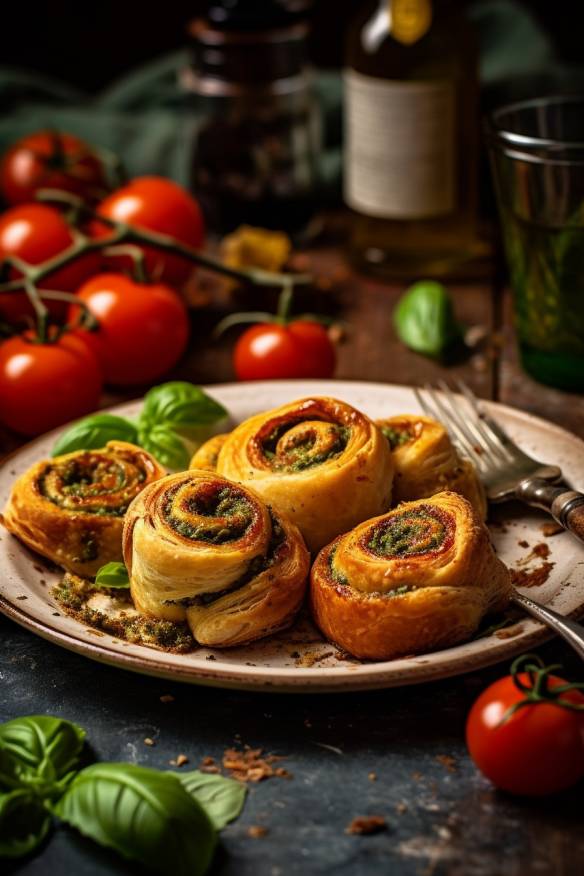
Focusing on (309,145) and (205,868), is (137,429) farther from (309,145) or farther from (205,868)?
(309,145)

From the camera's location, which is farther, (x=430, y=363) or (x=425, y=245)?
(x=425, y=245)

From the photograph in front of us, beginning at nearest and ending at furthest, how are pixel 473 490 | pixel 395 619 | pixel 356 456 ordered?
pixel 395 619 → pixel 356 456 → pixel 473 490

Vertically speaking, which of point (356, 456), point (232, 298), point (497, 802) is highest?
point (356, 456)

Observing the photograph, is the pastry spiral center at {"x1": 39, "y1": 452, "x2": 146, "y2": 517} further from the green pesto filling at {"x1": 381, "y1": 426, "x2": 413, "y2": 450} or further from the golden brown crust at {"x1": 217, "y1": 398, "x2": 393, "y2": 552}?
the green pesto filling at {"x1": 381, "y1": 426, "x2": 413, "y2": 450}

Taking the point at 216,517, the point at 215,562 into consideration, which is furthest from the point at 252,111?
the point at 215,562

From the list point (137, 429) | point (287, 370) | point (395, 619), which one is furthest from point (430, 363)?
point (395, 619)

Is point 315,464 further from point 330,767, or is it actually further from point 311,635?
point 330,767
